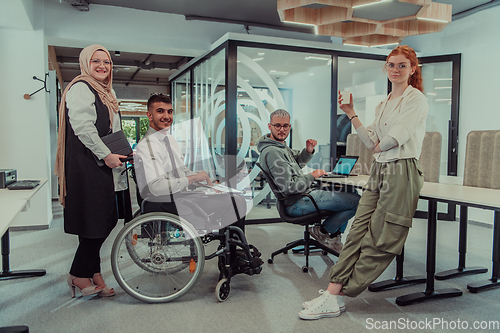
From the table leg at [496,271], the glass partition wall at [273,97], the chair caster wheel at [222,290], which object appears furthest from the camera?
the glass partition wall at [273,97]

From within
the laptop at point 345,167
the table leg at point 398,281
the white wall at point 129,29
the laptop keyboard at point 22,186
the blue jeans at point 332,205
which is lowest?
the table leg at point 398,281

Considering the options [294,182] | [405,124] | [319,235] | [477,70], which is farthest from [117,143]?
[477,70]

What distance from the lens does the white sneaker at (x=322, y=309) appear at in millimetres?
2104

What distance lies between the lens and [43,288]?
256 cm

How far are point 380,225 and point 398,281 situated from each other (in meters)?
0.76

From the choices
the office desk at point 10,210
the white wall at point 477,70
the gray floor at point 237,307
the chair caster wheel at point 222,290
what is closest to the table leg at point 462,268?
the gray floor at point 237,307

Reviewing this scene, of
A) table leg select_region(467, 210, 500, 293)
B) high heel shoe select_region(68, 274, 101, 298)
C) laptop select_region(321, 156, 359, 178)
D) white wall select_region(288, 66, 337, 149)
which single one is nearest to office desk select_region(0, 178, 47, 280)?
high heel shoe select_region(68, 274, 101, 298)

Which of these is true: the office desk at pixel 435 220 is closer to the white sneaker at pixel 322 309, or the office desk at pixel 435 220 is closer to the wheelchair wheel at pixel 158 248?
the white sneaker at pixel 322 309

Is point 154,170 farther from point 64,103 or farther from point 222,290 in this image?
point 222,290

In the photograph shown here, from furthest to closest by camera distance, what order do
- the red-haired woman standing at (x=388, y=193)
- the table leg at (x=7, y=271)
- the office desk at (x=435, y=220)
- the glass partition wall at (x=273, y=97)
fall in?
the glass partition wall at (x=273, y=97) < the table leg at (x=7, y=271) < the red-haired woman standing at (x=388, y=193) < the office desk at (x=435, y=220)

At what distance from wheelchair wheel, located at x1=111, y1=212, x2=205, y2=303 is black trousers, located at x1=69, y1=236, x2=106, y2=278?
21 cm

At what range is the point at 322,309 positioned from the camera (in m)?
2.12

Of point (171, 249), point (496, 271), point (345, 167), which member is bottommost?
point (496, 271)

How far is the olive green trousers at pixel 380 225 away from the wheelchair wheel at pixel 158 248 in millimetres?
Answer: 850
